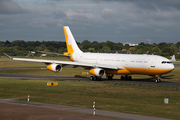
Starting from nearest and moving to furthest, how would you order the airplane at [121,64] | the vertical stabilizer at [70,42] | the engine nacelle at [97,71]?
the airplane at [121,64]
the engine nacelle at [97,71]
the vertical stabilizer at [70,42]

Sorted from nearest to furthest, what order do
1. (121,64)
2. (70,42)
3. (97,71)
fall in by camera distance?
(97,71) → (121,64) → (70,42)

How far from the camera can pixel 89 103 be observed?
28.5 metres

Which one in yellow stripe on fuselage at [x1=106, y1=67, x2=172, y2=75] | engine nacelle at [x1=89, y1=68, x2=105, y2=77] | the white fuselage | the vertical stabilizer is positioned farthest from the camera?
the vertical stabilizer

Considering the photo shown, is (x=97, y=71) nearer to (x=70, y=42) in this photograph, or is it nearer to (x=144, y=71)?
(x=144, y=71)

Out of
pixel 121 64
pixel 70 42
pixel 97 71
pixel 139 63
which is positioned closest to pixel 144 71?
pixel 139 63

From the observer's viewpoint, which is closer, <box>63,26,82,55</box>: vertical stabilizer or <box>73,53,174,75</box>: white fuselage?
<box>73,53,174,75</box>: white fuselage

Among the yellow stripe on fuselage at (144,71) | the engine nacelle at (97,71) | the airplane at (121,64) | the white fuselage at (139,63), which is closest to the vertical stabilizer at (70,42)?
the airplane at (121,64)

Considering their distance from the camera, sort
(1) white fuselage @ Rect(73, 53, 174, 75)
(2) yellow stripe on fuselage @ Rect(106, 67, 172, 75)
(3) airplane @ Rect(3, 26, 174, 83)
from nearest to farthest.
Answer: (1) white fuselage @ Rect(73, 53, 174, 75) < (2) yellow stripe on fuselage @ Rect(106, 67, 172, 75) < (3) airplane @ Rect(3, 26, 174, 83)

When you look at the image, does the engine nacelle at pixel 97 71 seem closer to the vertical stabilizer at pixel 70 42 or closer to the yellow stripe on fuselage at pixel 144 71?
the yellow stripe on fuselage at pixel 144 71

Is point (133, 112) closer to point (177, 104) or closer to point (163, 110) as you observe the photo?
point (163, 110)

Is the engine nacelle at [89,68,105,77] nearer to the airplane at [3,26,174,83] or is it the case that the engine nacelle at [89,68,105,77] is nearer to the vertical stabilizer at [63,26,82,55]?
the airplane at [3,26,174,83]

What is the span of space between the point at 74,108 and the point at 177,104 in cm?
1087

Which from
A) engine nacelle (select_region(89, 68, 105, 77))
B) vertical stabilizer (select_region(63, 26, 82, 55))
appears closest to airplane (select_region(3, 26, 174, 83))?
engine nacelle (select_region(89, 68, 105, 77))

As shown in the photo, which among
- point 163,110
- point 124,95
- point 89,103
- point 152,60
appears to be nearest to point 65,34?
point 152,60
